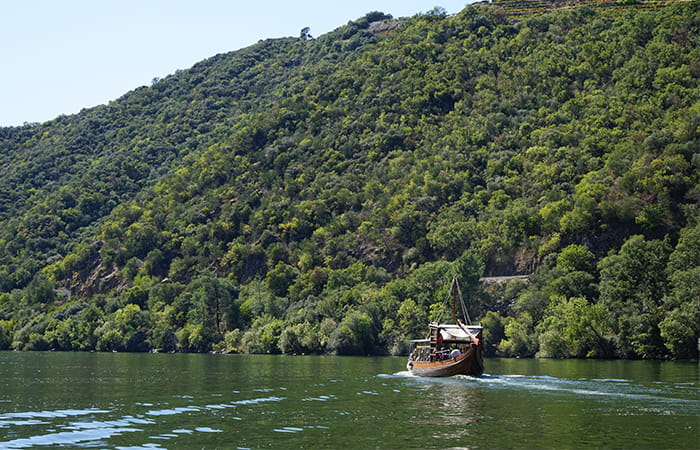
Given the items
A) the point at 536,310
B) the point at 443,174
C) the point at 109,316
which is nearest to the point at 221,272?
the point at 109,316

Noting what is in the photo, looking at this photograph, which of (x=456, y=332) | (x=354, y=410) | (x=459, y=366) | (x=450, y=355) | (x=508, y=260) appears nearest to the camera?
(x=354, y=410)

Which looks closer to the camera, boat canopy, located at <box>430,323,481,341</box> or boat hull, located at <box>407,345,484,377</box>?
boat hull, located at <box>407,345,484,377</box>

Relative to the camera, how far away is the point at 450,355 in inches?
3105

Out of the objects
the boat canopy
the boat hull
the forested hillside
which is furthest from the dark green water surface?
the forested hillside

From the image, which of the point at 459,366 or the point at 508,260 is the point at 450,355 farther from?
the point at 508,260

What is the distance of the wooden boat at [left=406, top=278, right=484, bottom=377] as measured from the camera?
246ft

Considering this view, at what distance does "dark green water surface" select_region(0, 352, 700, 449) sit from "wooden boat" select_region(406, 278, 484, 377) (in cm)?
139

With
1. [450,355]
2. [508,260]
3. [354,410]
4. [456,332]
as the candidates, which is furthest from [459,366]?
[508,260]

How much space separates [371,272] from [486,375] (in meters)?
Answer: 91.2

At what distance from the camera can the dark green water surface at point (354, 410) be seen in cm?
A: 3825

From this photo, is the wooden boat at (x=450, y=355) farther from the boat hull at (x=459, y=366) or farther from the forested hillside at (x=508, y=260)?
the forested hillside at (x=508, y=260)

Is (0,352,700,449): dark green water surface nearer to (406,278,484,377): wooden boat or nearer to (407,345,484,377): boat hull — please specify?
(407,345,484,377): boat hull

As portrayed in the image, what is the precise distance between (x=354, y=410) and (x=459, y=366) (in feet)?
90.0

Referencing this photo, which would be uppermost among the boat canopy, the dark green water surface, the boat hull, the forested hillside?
A: the forested hillside
